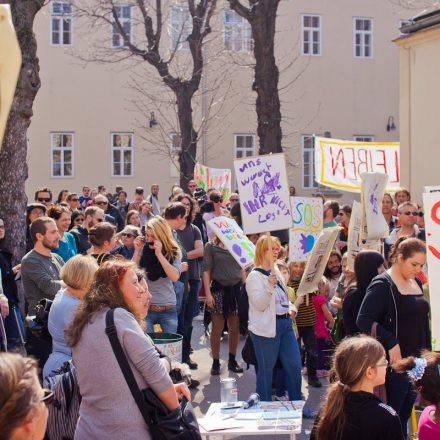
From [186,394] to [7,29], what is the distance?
2.19 metres

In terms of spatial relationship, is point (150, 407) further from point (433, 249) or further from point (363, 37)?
point (363, 37)

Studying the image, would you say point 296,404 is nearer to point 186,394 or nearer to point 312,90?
point 186,394

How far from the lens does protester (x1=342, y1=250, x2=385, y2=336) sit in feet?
22.2

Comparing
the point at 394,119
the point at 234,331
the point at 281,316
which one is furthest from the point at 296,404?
the point at 394,119

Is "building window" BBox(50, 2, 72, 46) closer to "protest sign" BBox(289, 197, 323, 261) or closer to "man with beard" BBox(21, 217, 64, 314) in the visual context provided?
"protest sign" BBox(289, 197, 323, 261)

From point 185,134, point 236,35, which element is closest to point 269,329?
point 185,134

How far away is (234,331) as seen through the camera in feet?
32.1

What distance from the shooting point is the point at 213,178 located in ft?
69.4

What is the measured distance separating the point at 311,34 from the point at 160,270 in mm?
26713

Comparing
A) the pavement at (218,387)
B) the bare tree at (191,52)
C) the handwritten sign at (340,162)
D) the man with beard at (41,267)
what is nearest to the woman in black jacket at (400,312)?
the pavement at (218,387)

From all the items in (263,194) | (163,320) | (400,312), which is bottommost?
(163,320)

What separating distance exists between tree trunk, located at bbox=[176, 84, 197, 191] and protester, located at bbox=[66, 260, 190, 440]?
764 inches

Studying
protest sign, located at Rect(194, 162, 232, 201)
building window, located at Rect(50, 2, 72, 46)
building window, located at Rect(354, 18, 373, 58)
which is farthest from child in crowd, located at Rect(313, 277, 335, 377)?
building window, located at Rect(354, 18, 373, 58)

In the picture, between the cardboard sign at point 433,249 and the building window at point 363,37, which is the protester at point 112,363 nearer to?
the cardboard sign at point 433,249
